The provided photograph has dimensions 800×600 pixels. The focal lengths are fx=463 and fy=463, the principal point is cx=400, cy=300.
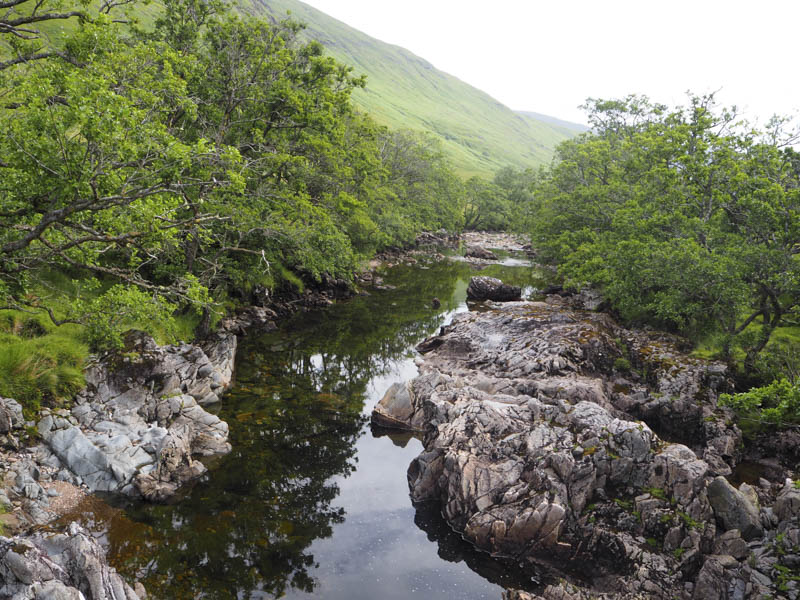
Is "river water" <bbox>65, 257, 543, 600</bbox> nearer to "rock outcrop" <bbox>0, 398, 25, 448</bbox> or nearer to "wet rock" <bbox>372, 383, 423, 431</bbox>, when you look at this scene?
"wet rock" <bbox>372, 383, 423, 431</bbox>

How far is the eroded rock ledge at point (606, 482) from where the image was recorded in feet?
41.2

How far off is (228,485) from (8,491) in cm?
608

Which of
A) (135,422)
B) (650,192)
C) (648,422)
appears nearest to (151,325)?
(135,422)

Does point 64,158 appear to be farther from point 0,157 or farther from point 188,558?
point 188,558

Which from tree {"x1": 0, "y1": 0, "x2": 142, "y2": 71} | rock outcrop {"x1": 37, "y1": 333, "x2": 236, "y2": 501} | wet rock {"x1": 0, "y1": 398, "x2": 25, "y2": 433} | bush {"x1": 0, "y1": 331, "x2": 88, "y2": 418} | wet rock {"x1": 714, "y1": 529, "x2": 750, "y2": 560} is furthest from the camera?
bush {"x1": 0, "y1": 331, "x2": 88, "y2": 418}

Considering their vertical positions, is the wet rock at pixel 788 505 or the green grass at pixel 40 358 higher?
the wet rock at pixel 788 505

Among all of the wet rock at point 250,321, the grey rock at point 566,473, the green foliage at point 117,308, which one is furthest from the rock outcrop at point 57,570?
the wet rock at point 250,321

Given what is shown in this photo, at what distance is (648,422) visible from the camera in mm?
21266

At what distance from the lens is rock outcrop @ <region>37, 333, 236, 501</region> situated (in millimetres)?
14836

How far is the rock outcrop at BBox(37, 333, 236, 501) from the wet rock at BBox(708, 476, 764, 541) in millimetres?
16919

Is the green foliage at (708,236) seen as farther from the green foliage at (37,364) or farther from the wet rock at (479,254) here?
the wet rock at (479,254)

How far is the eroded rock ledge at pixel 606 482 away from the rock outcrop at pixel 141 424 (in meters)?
8.08

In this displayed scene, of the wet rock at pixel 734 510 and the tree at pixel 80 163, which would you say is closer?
the tree at pixel 80 163

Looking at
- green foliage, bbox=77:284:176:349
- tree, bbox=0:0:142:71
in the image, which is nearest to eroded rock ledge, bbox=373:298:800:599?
green foliage, bbox=77:284:176:349
